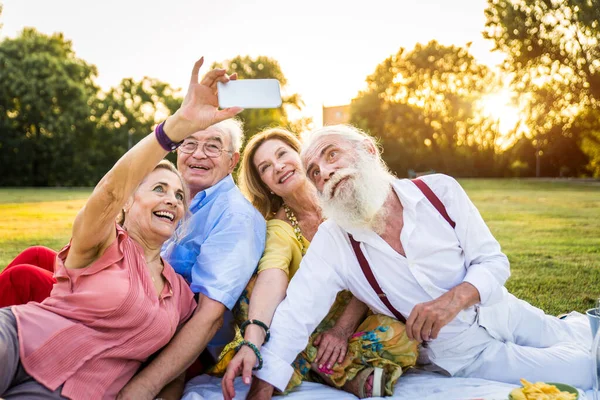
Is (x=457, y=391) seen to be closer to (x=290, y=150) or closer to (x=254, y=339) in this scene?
(x=254, y=339)

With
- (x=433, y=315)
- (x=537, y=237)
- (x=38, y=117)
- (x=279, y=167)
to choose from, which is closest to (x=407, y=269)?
(x=433, y=315)

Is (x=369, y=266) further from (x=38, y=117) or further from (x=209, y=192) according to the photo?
(x=38, y=117)

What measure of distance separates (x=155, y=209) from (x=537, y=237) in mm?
10094

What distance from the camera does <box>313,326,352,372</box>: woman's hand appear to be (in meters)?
3.34

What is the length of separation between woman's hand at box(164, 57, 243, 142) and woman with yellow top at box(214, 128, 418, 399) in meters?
1.14

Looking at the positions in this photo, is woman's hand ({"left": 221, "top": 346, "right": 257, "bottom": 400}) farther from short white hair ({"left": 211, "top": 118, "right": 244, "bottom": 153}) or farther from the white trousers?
short white hair ({"left": 211, "top": 118, "right": 244, "bottom": 153})

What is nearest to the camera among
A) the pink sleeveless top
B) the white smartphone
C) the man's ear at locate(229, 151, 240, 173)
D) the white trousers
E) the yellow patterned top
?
the white smartphone

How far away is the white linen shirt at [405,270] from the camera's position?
3139 mm

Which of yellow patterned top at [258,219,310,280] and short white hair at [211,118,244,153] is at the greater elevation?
short white hair at [211,118,244,153]

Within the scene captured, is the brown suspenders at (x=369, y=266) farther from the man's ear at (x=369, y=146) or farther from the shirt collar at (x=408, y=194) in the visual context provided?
the man's ear at (x=369, y=146)

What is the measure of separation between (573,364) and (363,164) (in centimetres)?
162

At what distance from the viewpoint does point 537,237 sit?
38.0ft

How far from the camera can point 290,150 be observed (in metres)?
3.95

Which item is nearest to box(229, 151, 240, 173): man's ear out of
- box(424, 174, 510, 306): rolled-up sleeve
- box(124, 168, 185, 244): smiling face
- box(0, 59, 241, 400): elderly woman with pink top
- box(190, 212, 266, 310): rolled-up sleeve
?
box(190, 212, 266, 310): rolled-up sleeve
